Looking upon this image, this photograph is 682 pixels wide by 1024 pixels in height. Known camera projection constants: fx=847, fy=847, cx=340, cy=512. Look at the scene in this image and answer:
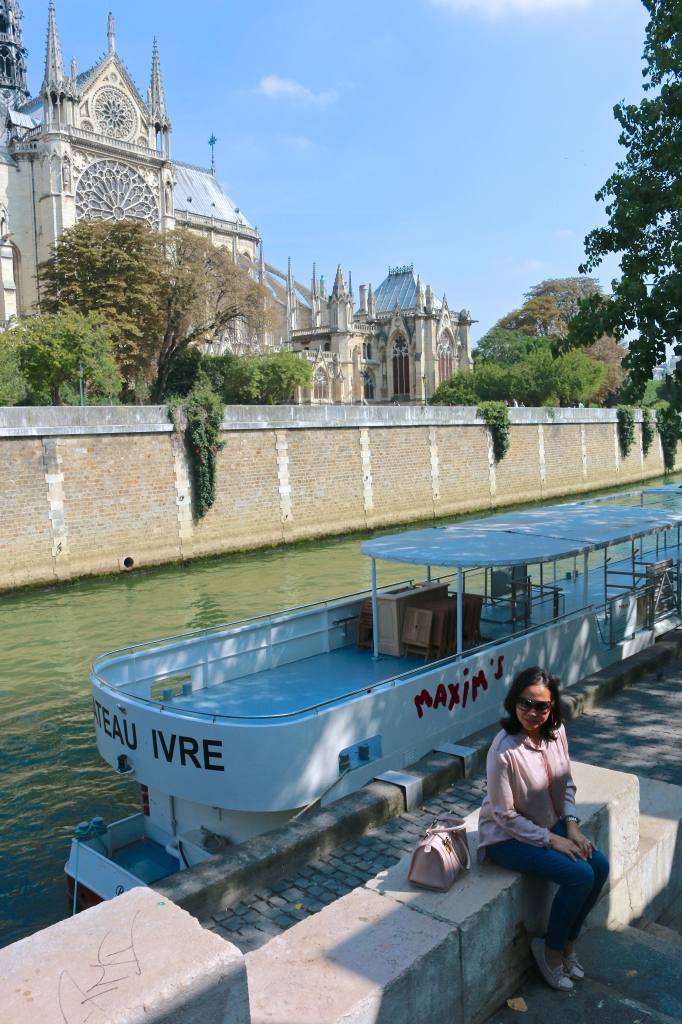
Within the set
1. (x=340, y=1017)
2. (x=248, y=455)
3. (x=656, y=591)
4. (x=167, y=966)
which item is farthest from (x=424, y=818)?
(x=248, y=455)

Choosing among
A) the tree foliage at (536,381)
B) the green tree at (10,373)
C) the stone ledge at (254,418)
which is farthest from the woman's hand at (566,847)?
the tree foliage at (536,381)

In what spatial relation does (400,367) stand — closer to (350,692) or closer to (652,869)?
(350,692)

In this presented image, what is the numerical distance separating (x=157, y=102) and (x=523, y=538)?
49.3 metres

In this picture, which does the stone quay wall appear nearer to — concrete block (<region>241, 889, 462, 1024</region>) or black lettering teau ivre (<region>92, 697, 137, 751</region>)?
black lettering teau ivre (<region>92, 697, 137, 751</region>)

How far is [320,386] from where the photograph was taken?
6072 centimetres

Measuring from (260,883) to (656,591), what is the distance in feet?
23.2

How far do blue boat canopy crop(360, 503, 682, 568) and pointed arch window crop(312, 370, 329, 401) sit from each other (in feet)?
164

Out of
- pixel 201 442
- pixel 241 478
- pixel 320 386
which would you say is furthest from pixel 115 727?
pixel 320 386

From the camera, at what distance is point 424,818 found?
5.26 meters

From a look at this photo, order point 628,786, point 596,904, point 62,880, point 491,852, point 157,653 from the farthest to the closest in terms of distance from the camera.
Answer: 1. point 157,653
2. point 62,880
3. point 628,786
4. point 596,904
5. point 491,852

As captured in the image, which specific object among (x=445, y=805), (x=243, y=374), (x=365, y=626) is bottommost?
(x=445, y=805)

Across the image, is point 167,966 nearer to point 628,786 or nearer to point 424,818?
point 628,786

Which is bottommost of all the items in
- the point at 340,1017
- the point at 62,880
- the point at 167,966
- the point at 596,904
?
the point at 62,880

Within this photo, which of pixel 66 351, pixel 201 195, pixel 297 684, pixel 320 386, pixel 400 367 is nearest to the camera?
pixel 297 684
